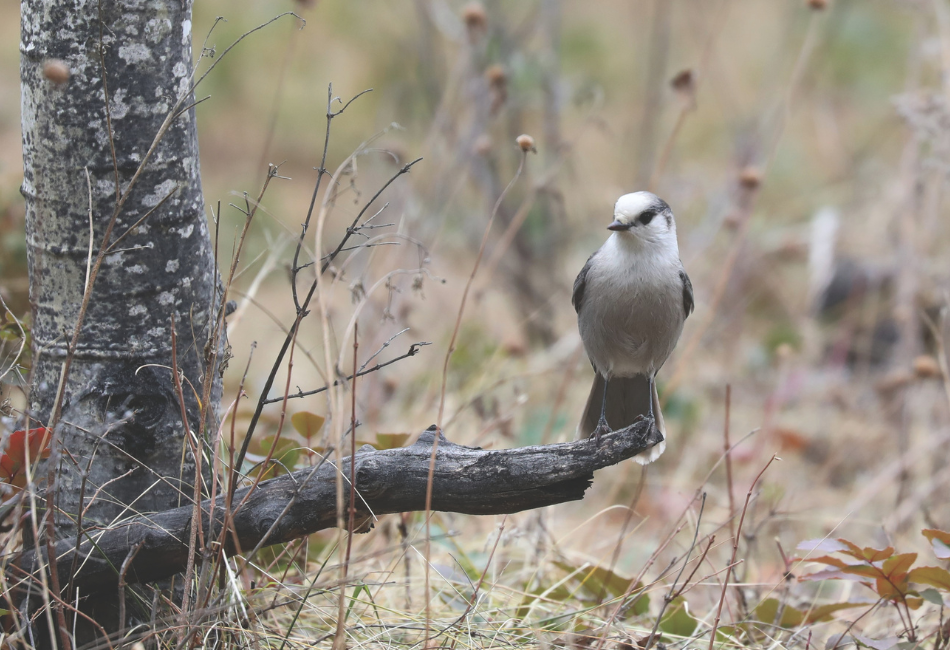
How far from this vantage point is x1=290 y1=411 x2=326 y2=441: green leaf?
6.68 ft

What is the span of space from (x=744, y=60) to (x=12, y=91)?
6.63 meters

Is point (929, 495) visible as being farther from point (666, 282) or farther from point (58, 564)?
point (58, 564)

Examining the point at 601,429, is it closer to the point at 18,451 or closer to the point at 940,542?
the point at 940,542

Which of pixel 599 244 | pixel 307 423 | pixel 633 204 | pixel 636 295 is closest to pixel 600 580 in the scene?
pixel 636 295

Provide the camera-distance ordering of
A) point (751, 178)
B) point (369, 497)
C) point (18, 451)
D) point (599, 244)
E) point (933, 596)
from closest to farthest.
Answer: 1. point (18, 451)
2. point (369, 497)
3. point (933, 596)
4. point (751, 178)
5. point (599, 244)

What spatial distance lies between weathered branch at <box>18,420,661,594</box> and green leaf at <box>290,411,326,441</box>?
0.30 m

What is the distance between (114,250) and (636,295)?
1268mm

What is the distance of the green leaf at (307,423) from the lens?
204 cm

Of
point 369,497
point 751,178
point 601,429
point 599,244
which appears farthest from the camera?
point 599,244

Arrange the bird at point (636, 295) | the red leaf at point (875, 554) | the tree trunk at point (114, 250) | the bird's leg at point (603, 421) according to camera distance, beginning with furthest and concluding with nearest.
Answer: the bird's leg at point (603, 421) < the bird at point (636, 295) < the red leaf at point (875, 554) < the tree trunk at point (114, 250)

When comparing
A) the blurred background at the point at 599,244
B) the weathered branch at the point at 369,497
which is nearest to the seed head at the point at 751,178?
the blurred background at the point at 599,244

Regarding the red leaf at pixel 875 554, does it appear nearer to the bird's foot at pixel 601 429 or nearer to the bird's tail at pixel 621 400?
the bird's foot at pixel 601 429

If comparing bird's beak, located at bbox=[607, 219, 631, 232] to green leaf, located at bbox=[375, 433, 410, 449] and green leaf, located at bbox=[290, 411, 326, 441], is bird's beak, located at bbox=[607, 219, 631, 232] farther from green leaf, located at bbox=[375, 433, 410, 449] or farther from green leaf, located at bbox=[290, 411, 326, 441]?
green leaf, located at bbox=[290, 411, 326, 441]

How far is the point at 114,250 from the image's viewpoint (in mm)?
1669
